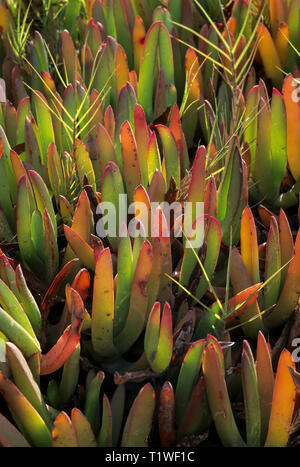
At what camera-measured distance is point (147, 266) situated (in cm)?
92

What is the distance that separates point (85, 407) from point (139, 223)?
27 centimetres

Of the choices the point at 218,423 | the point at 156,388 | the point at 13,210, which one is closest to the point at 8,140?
the point at 13,210

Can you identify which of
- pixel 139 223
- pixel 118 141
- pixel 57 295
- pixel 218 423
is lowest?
pixel 218 423

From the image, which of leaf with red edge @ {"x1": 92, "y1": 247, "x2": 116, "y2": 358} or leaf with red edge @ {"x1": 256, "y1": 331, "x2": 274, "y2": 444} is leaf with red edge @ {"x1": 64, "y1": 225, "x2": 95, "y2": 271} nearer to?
leaf with red edge @ {"x1": 92, "y1": 247, "x2": 116, "y2": 358}

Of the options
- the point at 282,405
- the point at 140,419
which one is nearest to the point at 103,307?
the point at 140,419

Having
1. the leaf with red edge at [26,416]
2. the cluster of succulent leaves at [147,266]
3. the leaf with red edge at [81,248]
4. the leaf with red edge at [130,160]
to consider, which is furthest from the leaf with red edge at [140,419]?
the leaf with red edge at [130,160]

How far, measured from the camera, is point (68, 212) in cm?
114

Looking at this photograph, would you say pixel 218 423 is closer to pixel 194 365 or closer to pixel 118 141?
pixel 194 365

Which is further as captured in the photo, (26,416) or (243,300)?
(243,300)

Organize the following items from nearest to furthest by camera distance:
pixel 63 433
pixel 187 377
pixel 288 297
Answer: pixel 63 433 → pixel 187 377 → pixel 288 297

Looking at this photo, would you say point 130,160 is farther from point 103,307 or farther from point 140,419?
point 140,419

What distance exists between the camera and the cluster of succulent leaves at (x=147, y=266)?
2.84ft

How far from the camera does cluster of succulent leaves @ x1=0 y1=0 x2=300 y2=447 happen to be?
0.87m

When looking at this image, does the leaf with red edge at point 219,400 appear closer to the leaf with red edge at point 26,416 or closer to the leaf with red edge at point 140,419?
the leaf with red edge at point 140,419
